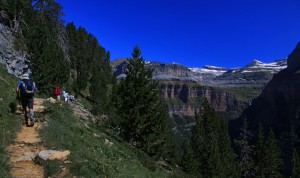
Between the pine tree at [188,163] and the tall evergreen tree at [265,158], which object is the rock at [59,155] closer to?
the pine tree at [188,163]

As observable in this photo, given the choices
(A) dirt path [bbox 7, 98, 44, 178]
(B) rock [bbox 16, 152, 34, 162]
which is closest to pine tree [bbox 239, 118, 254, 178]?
(A) dirt path [bbox 7, 98, 44, 178]

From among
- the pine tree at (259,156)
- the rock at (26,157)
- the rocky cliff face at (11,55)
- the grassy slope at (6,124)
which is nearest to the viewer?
the grassy slope at (6,124)

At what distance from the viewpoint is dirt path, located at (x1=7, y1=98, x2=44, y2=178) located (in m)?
9.86

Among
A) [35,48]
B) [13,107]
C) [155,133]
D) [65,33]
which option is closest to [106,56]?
[65,33]

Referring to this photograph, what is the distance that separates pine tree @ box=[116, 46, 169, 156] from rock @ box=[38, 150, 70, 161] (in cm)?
2170

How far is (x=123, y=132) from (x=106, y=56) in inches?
3875

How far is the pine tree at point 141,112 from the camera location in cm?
3331

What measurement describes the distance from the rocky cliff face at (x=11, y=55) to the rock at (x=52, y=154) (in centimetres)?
2776

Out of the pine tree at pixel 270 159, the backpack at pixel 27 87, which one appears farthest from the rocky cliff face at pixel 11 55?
the pine tree at pixel 270 159

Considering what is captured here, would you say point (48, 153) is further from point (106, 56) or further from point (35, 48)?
point (106, 56)

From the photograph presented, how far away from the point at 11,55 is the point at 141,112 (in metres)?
18.3

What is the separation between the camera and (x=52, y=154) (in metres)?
11.0

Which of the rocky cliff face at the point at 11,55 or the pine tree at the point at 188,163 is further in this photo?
the pine tree at the point at 188,163

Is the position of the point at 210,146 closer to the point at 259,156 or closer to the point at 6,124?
the point at 259,156
